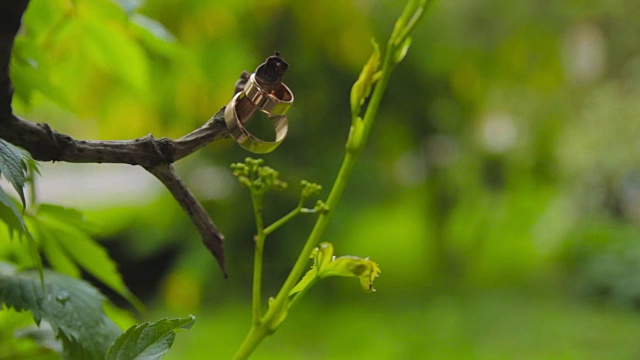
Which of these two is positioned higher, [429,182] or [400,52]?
[400,52]

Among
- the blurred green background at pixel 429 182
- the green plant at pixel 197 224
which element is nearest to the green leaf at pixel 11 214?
the green plant at pixel 197 224

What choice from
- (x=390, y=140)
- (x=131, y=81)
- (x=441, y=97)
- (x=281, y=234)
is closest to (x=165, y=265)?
(x=281, y=234)

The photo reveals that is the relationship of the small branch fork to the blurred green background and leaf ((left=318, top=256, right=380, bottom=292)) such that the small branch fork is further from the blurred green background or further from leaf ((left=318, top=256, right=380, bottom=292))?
the blurred green background

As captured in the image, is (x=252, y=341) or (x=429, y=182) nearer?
(x=252, y=341)

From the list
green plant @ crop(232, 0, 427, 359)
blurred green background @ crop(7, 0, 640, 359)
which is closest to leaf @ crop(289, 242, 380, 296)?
green plant @ crop(232, 0, 427, 359)

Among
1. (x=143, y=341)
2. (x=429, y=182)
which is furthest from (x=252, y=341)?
(x=429, y=182)

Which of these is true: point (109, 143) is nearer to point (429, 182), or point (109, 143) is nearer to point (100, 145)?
point (100, 145)

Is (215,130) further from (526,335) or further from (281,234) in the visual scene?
(281,234)
